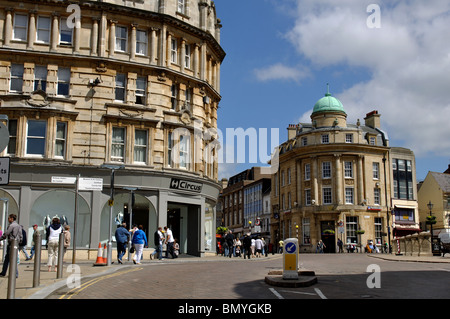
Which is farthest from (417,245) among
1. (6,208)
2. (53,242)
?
(53,242)

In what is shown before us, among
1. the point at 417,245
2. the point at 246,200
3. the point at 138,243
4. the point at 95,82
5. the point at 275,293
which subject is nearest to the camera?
the point at 275,293

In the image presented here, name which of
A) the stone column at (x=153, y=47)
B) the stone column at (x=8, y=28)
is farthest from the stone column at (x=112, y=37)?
the stone column at (x=8, y=28)

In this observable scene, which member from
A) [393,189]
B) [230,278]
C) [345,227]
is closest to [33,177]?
[230,278]

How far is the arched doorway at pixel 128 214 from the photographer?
100 ft

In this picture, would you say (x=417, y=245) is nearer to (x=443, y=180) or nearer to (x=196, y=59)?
(x=196, y=59)

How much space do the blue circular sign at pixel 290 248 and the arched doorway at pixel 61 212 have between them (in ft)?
57.8

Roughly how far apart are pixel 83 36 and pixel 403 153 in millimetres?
54580

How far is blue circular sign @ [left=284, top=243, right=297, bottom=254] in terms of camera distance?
14836mm

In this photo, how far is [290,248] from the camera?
588 inches

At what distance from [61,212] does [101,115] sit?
596 centimetres
